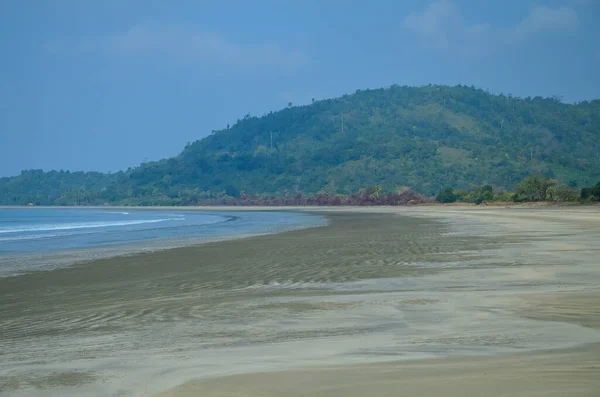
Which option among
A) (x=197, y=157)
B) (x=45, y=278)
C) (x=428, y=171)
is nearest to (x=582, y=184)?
(x=428, y=171)

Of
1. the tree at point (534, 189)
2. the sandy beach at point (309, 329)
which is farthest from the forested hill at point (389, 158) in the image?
the sandy beach at point (309, 329)

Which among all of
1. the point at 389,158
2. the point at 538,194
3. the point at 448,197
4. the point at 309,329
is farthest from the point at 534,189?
the point at 389,158

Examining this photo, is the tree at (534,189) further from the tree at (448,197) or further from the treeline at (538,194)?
the tree at (448,197)

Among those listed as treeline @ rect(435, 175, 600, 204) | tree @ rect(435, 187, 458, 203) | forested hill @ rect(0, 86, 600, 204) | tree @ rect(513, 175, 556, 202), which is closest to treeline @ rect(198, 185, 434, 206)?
tree @ rect(435, 187, 458, 203)

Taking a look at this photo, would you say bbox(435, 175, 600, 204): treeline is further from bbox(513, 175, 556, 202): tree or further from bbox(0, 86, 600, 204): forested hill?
bbox(0, 86, 600, 204): forested hill

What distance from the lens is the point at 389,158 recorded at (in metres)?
145

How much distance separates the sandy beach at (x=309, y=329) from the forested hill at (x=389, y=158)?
4366 inches

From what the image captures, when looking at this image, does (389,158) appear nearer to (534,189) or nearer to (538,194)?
(534,189)

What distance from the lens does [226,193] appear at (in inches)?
5940

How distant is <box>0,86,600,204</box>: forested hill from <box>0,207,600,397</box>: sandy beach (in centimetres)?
11090

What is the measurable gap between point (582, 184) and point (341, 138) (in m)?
70.4

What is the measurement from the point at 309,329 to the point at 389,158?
5424 inches

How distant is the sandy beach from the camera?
580 cm

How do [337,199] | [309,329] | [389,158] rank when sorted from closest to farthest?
[309,329] → [337,199] → [389,158]
